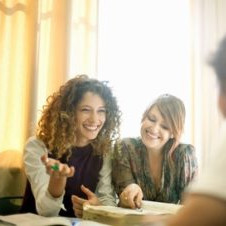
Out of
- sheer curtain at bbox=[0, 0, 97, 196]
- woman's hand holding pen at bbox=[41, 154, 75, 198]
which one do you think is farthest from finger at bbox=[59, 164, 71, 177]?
sheer curtain at bbox=[0, 0, 97, 196]

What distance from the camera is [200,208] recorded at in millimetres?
444

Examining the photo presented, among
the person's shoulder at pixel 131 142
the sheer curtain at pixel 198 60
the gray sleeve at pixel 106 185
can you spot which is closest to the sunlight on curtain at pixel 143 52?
the sheer curtain at pixel 198 60

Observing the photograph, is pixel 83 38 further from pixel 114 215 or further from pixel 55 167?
pixel 114 215

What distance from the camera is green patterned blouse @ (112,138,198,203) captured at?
5.37ft

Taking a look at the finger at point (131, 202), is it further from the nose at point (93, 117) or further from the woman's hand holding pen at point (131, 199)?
the nose at point (93, 117)

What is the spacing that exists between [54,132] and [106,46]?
→ 1.05 m

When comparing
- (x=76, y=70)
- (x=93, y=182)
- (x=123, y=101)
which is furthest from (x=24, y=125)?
(x=93, y=182)

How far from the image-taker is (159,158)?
174cm

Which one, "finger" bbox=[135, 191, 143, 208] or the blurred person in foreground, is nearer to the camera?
the blurred person in foreground

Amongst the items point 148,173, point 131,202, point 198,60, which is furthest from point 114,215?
point 198,60

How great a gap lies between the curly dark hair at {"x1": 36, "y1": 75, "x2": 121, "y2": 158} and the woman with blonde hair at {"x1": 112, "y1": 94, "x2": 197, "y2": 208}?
0.09 metres

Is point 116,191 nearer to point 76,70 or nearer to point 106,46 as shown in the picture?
point 76,70

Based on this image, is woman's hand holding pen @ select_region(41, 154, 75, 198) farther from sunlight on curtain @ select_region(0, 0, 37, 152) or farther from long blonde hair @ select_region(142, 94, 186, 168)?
sunlight on curtain @ select_region(0, 0, 37, 152)

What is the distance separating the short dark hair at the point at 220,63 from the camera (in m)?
0.52
